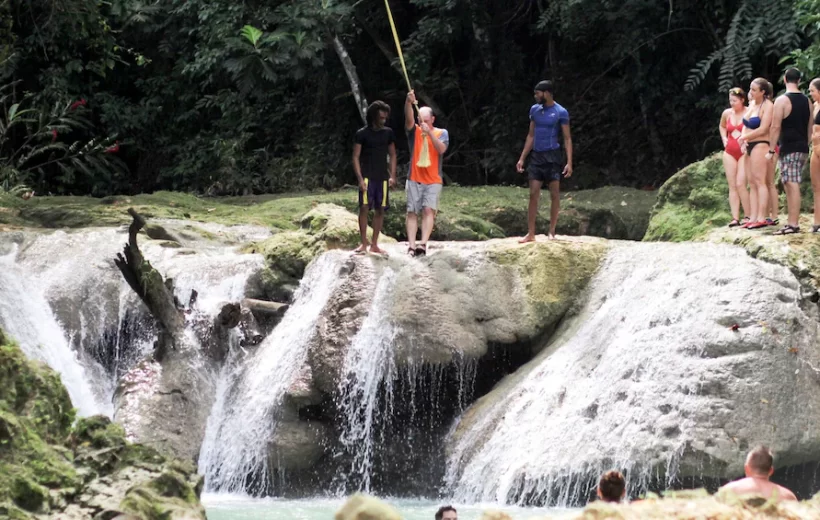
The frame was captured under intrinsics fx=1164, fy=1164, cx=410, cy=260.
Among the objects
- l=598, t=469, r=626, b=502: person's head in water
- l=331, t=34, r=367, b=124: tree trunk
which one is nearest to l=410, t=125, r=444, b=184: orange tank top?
l=598, t=469, r=626, b=502: person's head in water

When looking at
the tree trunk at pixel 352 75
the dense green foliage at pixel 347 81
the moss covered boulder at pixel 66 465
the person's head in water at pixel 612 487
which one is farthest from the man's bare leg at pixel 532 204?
the tree trunk at pixel 352 75

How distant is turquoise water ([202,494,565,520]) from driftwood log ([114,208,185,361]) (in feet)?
5.96

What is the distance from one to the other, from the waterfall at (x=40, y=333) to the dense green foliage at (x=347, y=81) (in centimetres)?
656

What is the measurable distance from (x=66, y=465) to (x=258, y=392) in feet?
14.7

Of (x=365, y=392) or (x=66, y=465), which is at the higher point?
(x=66, y=465)

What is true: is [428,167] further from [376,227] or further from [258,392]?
[258,392]

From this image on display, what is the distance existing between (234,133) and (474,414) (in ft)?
47.3

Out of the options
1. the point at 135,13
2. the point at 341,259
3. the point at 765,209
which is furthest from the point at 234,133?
the point at 765,209

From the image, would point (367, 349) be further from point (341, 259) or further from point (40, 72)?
point (40, 72)

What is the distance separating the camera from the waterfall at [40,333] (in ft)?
38.6

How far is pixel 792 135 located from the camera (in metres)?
10.6

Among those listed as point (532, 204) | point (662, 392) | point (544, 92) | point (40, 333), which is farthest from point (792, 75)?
point (40, 333)

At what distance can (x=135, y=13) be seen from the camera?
22.5m

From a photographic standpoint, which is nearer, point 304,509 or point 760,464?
point 760,464
